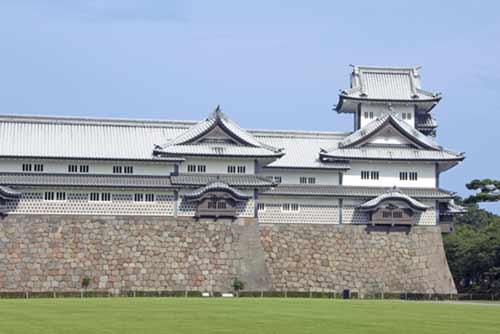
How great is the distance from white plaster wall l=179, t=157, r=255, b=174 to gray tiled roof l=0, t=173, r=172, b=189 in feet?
6.36

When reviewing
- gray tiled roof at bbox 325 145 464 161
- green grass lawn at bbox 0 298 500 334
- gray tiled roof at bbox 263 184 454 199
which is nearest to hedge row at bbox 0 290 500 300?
gray tiled roof at bbox 263 184 454 199

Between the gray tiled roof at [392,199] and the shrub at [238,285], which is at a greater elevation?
the gray tiled roof at [392,199]

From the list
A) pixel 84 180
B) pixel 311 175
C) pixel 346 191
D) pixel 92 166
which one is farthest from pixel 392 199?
pixel 84 180

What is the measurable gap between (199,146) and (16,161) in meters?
10.6

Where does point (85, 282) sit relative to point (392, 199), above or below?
below

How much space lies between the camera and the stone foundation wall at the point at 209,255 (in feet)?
186

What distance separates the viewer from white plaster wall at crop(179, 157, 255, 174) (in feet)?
203

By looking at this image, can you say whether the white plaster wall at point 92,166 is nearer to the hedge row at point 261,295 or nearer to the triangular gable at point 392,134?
the hedge row at point 261,295

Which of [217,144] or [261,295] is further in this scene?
[217,144]

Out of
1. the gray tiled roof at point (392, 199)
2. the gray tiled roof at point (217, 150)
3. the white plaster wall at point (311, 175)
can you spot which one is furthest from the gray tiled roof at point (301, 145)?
the gray tiled roof at point (217, 150)

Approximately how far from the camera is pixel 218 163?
204 feet

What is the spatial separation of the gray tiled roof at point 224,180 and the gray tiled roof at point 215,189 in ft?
1.79

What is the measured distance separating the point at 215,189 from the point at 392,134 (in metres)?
13.1

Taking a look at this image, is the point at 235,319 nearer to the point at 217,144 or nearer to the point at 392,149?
the point at 217,144
